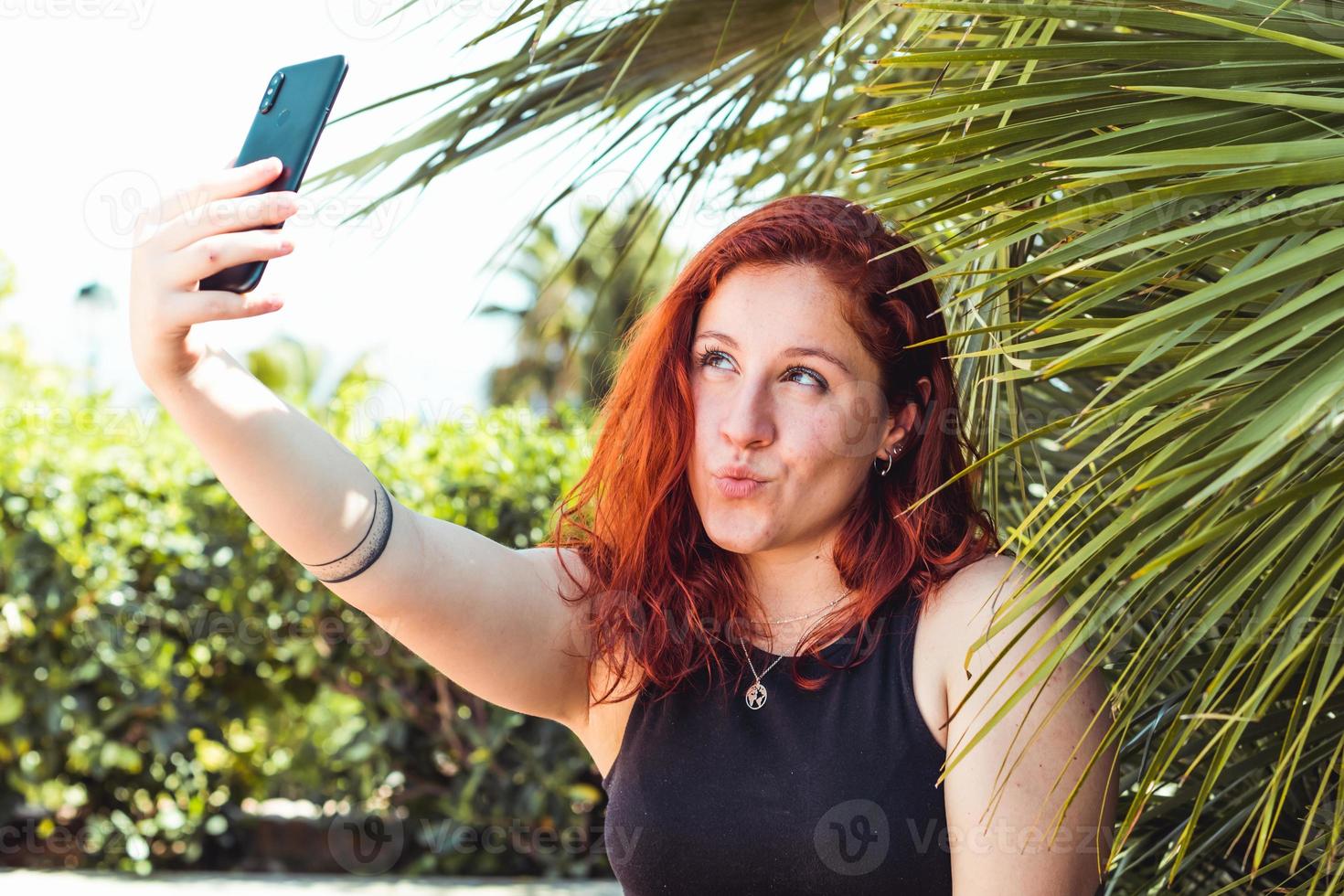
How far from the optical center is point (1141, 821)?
183 centimetres

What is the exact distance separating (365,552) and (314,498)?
0.31 feet

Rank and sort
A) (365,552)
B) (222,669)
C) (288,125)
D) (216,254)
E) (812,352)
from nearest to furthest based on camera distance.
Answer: (216,254) < (288,125) < (365,552) < (812,352) < (222,669)

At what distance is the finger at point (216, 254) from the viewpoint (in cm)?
113

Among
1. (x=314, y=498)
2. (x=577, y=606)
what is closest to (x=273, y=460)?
(x=314, y=498)

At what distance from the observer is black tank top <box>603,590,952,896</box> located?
1.51 metres

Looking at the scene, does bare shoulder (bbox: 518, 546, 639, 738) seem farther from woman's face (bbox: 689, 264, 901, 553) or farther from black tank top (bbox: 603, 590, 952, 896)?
woman's face (bbox: 689, 264, 901, 553)

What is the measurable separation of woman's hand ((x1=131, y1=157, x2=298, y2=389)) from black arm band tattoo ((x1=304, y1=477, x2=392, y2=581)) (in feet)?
0.96

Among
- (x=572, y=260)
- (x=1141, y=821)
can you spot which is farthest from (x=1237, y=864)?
(x=572, y=260)

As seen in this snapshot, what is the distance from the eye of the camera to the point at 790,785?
1.57 meters

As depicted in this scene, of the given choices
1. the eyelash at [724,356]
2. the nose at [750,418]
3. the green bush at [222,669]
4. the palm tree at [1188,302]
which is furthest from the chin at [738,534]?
the green bush at [222,669]

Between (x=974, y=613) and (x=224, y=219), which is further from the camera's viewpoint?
(x=974, y=613)

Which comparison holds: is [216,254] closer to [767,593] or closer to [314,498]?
[314,498]

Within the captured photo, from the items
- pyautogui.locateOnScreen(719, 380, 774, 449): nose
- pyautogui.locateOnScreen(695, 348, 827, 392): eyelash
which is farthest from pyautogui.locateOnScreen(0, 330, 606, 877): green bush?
pyautogui.locateOnScreen(719, 380, 774, 449): nose

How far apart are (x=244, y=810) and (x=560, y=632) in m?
3.82
